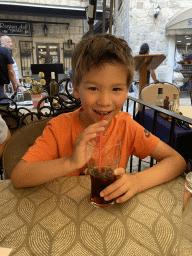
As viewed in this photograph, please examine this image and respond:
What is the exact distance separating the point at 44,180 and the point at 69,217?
193mm

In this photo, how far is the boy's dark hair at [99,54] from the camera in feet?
2.45

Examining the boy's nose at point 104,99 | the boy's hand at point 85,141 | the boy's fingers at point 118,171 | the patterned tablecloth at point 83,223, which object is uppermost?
the boy's nose at point 104,99

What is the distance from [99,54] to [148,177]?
1.62ft

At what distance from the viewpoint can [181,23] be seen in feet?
19.3

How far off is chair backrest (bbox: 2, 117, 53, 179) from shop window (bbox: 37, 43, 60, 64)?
405 inches

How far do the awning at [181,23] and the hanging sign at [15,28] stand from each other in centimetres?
711

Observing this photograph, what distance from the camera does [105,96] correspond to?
732 mm

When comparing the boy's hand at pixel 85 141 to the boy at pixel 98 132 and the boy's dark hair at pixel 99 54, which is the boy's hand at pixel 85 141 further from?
the boy's dark hair at pixel 99 54

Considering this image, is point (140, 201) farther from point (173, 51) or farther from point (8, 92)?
point (173, 51)

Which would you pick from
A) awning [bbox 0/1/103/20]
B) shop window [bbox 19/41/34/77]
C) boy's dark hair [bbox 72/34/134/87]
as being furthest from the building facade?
boy's dark hair [bbox 72/34/134/87]

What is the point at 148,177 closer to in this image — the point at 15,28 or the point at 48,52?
the point at 48,52

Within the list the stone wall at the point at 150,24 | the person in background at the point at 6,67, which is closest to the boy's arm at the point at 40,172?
the person in background at the point at 6,67

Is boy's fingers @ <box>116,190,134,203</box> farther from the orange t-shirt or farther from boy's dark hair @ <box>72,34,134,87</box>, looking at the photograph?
boy's dark hair @ <box>72,34,134,87</box>

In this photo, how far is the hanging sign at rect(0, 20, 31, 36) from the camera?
30.6ft
